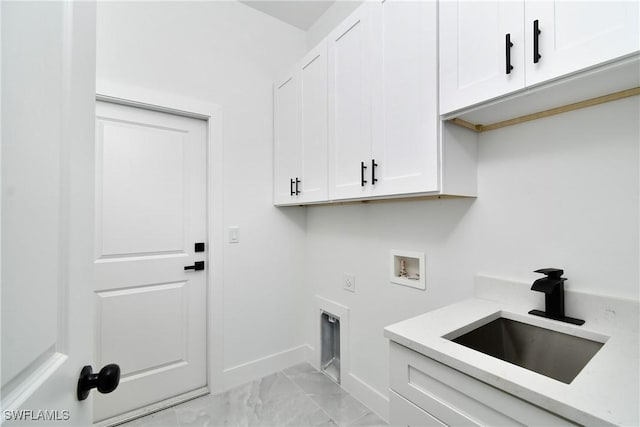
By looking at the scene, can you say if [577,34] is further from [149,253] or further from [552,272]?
[149,253]

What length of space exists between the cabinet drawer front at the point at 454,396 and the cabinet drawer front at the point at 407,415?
0.05ft

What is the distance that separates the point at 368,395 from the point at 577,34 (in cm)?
205

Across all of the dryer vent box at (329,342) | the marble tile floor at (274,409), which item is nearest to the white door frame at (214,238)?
the marble tile floor at (274,409)

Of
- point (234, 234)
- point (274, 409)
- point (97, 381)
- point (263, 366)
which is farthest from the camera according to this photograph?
point (263, 366)

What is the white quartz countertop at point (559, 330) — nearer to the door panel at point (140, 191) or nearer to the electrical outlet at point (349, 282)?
the electrical outlet at point (349, 282)

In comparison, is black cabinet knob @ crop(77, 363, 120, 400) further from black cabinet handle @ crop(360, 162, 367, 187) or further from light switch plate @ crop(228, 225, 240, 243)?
light switch plate @ crop(228, 225, 240, 243)

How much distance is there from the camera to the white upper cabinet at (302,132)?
187 centimetres

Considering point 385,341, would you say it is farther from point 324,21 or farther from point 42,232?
point 324,21

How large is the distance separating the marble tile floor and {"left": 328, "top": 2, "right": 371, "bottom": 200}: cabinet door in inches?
53.4

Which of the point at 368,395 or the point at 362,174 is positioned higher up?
the point at 362,174

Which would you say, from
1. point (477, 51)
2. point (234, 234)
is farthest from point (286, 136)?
point (477, 51)

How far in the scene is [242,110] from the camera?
227cm

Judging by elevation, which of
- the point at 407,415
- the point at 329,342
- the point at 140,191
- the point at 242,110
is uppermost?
the point at 242,110

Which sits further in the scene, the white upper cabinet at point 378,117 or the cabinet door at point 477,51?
the white upper cabinet at point 378,117
